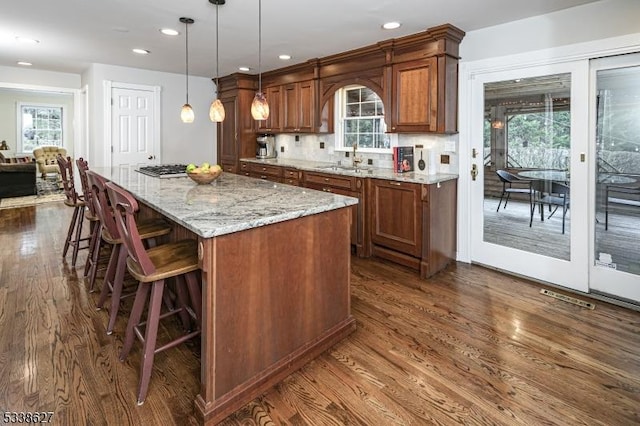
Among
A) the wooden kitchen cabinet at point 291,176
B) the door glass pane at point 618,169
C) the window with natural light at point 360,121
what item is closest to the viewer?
the door glass pane at point 618,169

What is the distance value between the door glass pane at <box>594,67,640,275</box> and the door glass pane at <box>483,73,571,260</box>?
0.75 feet

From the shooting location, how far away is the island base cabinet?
5.71 ft

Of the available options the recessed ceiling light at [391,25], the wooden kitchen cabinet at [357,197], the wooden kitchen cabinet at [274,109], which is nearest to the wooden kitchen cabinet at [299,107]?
the wooden kitchen cabinet at [274,109]

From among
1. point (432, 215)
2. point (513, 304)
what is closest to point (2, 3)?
point (432, 215)

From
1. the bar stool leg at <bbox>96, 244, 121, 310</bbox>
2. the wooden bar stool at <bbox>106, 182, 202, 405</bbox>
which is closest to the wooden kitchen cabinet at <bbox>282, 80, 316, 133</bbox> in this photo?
the bar stool leg at <bbox>96, 244, 121, 310</bbox>

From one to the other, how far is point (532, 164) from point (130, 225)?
3.40 metres

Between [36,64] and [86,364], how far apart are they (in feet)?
18.4

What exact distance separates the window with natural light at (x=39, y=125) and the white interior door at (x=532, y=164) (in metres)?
11.8

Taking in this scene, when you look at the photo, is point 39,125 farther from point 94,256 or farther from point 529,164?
Result: point 529,164

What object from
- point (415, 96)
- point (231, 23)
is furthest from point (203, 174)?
point (415, 96)

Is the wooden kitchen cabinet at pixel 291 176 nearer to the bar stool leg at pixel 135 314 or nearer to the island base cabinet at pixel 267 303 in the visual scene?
the island base cabinet at pixel 267 303

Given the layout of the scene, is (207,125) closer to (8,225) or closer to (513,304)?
(8,225)

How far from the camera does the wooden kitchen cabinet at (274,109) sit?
19.0 ft

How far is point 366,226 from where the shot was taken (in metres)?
4.18
